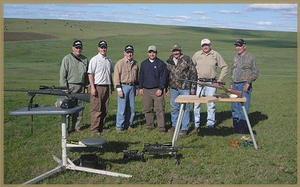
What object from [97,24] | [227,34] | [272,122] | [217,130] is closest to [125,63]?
[217,130]

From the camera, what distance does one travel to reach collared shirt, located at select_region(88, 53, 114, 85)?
9.18m

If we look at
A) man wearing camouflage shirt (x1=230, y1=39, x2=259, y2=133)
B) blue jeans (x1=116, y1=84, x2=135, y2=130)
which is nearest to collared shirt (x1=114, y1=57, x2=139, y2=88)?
blue jeans (x1=116, y1=84, x2=135, y2=130)

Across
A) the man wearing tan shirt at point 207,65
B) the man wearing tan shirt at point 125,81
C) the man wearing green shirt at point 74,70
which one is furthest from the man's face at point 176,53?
the man wearing green shirt at point 74,70

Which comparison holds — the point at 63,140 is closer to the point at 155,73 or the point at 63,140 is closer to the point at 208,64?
the point at 155,73

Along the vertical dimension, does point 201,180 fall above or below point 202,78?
below

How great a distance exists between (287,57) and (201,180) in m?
42.0

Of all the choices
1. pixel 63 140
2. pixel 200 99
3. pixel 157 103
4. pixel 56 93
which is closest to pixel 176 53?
pixel 157 103

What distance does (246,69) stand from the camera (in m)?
9.33

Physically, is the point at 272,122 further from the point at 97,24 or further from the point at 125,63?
the point at 97,24

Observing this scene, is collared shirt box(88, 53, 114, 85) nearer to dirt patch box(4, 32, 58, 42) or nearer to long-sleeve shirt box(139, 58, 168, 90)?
long-sleeve shirt box(139, 58, 168, 90)

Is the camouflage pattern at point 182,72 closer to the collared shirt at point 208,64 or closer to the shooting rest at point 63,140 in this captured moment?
the collared shirt at point 208,64

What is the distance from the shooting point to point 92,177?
6.40 metres

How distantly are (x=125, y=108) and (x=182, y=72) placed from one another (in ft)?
5.89

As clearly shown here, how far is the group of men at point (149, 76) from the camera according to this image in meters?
9.27
